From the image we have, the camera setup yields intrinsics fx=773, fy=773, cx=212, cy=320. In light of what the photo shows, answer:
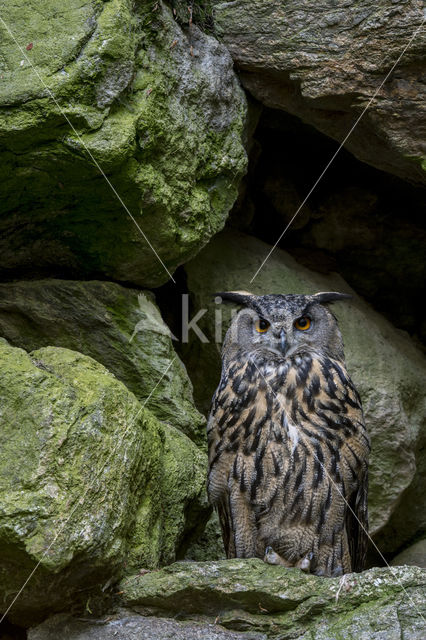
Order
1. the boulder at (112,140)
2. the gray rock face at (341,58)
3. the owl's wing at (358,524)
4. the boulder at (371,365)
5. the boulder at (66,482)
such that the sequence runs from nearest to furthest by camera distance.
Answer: the boulder at (66,482) → the boulder at (112,140) → the owl's wing at (358,524) → the gray rock face at (341,58) → the boulder at (371,365)

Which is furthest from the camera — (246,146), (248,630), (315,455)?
(246,146)

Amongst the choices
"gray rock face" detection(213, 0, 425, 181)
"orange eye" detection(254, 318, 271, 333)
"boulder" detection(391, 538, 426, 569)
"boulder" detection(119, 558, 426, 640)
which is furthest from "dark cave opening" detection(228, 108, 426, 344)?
"boulder" detection(119, 558, 426, 640)

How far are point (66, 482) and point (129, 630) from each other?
0.48 m

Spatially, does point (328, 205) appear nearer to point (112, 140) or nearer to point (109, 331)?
point (109, 331)

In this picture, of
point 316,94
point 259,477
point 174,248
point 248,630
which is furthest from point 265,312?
point 248,630

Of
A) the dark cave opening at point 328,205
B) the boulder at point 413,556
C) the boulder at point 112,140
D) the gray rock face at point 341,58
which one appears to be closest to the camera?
the boulder at point 112,140

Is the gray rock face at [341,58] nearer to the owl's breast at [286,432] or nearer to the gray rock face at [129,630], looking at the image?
the owl's breast at [286,432]

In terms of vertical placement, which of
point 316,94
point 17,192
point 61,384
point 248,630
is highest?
point 316,94

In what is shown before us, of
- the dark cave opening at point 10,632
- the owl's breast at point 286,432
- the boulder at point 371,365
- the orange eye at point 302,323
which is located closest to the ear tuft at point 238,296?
the orange eye at point 302,323

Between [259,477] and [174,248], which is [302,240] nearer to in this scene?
[174,248]

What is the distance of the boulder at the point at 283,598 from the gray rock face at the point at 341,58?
1875 millimetres

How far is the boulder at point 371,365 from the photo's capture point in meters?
3.64

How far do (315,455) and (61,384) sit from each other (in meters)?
0.97

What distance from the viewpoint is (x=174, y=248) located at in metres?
3.18
